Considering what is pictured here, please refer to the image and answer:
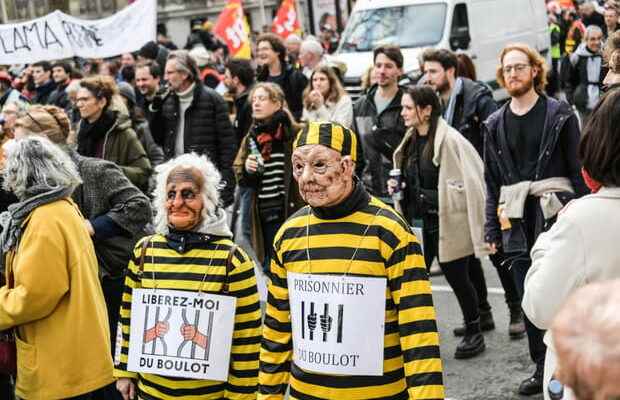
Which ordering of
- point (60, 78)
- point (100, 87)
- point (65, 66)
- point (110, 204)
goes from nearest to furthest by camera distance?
point (110, 204) < point (100, 87) < point (60, 78) < point (65, 66)

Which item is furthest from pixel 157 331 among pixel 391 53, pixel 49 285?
pixel 391 53

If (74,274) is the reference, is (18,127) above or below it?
above

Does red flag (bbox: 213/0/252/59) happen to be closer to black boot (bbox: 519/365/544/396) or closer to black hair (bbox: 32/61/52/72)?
black hair (bbox: 32/61/52/72)

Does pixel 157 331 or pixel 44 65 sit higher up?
pixel 44 65

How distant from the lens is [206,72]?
14.6 metres

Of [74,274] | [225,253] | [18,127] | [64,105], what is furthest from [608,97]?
[64,105]

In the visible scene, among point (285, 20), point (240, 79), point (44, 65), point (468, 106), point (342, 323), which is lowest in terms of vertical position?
point (342, 323)

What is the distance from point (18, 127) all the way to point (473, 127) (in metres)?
3.31

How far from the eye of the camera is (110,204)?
222 inches

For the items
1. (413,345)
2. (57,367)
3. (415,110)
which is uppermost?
(415,110)

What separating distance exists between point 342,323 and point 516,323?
3.57m

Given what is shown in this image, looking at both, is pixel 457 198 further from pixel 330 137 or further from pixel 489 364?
pixel 330 137

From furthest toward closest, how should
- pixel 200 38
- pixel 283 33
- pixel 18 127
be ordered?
pixel 200 38
pixel 283 33
pixel 18 127

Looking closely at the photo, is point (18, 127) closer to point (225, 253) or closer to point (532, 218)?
point (225, 253)
